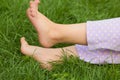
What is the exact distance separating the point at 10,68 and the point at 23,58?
167mm

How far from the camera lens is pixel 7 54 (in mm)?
2828

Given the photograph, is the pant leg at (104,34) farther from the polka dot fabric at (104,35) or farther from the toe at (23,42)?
the toe at (23,42)

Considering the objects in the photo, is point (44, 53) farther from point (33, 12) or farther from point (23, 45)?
point (33, 12)

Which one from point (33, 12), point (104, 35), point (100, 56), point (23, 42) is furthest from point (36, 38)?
point (104, 35)

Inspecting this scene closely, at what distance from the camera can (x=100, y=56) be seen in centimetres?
279

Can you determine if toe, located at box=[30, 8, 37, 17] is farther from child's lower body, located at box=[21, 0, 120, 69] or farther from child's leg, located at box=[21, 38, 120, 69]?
child's leg, located at box=[21, 38, 120, 69]

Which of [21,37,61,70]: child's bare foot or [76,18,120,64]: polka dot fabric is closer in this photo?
[76,18,120,64]: polka dot fabric

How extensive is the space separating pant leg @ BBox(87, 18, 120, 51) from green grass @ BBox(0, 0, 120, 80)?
0.52 ft

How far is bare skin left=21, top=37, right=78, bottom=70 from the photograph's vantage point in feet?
9.12

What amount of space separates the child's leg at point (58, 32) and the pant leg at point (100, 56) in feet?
0.52

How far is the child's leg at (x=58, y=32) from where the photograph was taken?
2.65 metres

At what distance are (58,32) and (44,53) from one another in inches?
9.9

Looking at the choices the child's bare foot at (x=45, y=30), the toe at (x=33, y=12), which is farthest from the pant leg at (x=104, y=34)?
the toe at (x=33, y=12)

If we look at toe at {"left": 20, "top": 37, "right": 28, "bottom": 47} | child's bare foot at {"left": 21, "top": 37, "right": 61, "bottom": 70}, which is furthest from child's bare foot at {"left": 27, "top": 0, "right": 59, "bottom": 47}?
toe at {"left": 20, "top": 37, "right": 28, "bottom": 47}
